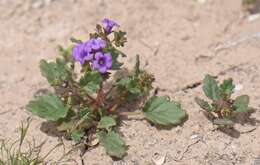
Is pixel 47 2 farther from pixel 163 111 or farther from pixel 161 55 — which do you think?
pixel 163 111

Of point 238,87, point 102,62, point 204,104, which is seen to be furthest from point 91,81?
point 238,87

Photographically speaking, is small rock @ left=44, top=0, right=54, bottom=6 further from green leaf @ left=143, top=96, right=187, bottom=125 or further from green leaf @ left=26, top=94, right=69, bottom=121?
green leaf @ left=143, top=96, right=187, bottom=125

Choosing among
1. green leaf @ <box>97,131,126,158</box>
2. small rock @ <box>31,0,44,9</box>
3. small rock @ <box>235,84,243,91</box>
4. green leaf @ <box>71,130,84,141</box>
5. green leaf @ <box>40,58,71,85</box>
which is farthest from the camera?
small rock @ <box>31,0,44,9</box>

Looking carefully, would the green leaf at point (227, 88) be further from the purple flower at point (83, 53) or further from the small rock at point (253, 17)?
the small rock at point (253, 17)

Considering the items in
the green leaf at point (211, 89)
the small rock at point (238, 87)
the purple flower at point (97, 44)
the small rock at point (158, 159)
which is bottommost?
the small rock at point (158, 159)

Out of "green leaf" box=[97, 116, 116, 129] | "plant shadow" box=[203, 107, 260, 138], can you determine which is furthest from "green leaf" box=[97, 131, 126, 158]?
"plant shadow" box=[203, 107, 260, 138]

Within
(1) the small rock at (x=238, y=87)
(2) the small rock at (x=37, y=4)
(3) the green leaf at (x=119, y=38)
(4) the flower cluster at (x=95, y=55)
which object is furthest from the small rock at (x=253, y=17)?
(2) the small rock at (x=37, y=4)
